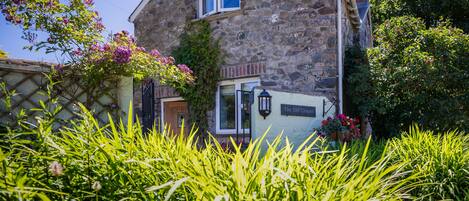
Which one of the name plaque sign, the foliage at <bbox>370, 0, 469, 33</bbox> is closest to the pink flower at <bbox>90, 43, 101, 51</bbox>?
the name plaque sign

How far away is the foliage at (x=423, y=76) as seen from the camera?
25.9ft

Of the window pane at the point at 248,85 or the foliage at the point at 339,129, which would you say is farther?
the window pane at the point at 248,85

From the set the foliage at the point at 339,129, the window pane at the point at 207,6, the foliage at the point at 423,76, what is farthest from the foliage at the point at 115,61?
the foliage at the point at 423,76

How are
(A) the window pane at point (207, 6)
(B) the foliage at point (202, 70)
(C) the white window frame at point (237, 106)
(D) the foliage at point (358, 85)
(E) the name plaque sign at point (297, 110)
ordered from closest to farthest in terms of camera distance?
(E) the name plaque sign at point (297, 110) < (D) the foliage at point (358, 85) < (C) the white window frame at point (237, 106) < (B) the foliage at point (202, 70) < (A) the window pane at point (207, 6)

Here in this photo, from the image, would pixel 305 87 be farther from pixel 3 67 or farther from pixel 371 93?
pixel 3 67

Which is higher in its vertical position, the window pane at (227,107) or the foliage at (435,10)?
the foliage at (435,10)

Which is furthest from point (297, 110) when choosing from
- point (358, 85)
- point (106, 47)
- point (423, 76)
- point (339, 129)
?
point (106, 47)

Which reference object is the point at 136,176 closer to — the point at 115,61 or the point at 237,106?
the point at 115,61

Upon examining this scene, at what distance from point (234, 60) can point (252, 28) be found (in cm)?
78

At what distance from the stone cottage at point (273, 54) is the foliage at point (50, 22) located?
5.06ft

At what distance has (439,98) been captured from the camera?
819cm

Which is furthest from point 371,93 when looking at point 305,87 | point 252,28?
point 252,28

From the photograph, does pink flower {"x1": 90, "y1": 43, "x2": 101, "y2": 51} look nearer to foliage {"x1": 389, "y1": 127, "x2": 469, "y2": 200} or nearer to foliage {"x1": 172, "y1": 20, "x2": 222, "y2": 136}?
foliage {"x1": 172, "y1": 20, "x2": 222, "y2": 136}

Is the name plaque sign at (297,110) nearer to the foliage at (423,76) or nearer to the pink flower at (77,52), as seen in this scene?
the foliage at (423,76)
